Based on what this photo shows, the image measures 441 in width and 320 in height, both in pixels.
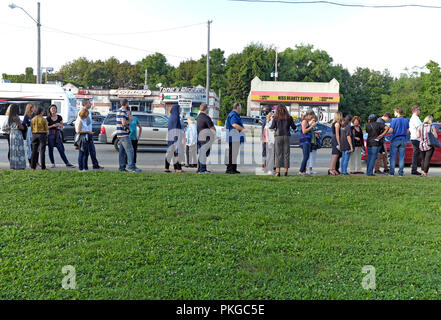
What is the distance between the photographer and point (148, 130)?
682 inches

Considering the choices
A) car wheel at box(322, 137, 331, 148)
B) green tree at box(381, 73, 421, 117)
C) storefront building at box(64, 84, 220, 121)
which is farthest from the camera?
green tree at box(381, 73, 421, 117)

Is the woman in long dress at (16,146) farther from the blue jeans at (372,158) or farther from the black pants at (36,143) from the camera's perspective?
the blue jeans at (372,158)

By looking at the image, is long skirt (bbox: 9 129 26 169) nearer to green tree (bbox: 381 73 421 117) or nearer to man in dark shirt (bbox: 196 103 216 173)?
man in dark shirt (bbox: 196 103 216 173)

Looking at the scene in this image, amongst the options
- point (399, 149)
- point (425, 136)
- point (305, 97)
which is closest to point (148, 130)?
point (399, 149)

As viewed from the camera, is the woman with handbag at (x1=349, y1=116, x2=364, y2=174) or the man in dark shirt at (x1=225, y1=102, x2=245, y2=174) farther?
the woman with handbag at (x1=349, y1=116, x2=364, y2=174)

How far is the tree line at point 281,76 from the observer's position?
5656cm

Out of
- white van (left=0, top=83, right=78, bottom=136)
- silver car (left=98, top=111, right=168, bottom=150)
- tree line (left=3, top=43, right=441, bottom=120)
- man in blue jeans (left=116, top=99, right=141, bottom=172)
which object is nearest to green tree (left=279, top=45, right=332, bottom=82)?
tree line (left=3, top=43, right=441, bottom=120)

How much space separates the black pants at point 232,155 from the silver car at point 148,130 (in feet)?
23.2

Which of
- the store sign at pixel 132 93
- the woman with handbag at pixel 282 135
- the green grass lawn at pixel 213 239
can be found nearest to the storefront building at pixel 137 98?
the store sign at pixel 132 93

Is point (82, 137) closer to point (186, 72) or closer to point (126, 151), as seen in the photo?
point (126, 151)

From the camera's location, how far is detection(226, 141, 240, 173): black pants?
10.7m

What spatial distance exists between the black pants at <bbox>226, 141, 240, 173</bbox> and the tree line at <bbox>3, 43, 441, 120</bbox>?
43816 millimetres

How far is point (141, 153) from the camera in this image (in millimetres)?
16500
